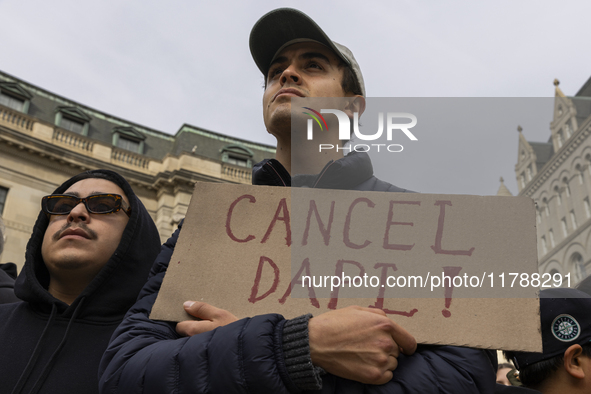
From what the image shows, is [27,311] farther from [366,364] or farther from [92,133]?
[92,133]

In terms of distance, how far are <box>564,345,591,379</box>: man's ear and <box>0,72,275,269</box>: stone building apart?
18.6 meters

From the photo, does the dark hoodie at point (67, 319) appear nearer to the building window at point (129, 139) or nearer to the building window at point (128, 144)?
the building window at point (129, 139)

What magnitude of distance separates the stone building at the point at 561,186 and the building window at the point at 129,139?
79.4ft

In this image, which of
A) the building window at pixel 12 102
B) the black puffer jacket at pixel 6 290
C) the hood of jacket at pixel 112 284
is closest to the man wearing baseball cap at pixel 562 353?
the hood of jacket at pixel 112 284

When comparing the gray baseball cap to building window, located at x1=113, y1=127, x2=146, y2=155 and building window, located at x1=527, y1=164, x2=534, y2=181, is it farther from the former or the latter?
building window, located at x1=113, y1=127, x2=146, y2=155

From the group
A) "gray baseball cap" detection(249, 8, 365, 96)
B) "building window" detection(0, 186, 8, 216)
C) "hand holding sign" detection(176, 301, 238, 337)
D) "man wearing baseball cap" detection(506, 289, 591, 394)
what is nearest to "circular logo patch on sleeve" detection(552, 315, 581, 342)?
"man wearing baseball cap" detection(506, 289, 591, 394)

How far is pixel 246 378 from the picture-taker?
1.18m

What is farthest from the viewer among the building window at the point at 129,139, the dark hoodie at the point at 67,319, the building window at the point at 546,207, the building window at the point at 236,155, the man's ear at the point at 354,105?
the building window at the point at 236,155

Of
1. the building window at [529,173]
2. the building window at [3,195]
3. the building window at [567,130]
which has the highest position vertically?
the building window at [3,195]

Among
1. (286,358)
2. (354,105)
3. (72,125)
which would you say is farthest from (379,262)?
(72,125)

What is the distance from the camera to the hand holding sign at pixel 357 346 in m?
1.20

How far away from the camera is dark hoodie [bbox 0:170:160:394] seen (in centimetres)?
212

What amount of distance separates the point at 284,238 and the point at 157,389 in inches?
20.5

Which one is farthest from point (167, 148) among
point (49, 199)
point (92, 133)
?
point (49, 199)
